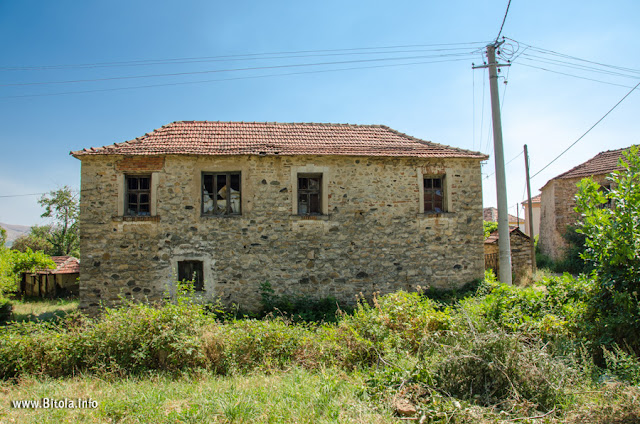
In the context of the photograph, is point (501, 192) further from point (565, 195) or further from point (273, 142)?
point (565, 195)

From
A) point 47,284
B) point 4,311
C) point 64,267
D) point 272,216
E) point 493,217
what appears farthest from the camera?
point 493,217

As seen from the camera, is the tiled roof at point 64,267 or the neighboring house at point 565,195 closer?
→ the tiled roof at point 64,267

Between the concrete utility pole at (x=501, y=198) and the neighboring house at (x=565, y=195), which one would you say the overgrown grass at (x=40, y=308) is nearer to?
the concrete utility pole at (x=501, y=198)

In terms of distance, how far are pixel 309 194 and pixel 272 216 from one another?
135 centimetres

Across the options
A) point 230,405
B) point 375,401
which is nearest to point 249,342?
point 230,405

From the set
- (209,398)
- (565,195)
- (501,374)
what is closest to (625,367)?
(501,374)

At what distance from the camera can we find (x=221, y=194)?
33.8ft

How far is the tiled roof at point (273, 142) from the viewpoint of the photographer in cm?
1010

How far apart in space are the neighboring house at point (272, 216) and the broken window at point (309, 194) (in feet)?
0.11

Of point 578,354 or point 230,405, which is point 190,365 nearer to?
point 230,405

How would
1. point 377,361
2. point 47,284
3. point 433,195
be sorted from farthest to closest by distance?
1. point 47,284
2. point 433,195
3. point 377,361

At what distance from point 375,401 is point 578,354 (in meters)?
3.48

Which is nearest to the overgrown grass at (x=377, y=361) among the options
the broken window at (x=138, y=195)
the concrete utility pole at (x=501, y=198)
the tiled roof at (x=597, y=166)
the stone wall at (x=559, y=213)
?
the concrete utility pole at (x=501, y=198)

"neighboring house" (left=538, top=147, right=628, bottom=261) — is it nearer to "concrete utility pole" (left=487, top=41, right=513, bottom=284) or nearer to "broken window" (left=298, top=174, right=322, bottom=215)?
"concrete utility pole" (left=487, top=41, right=513, bottom=284)
